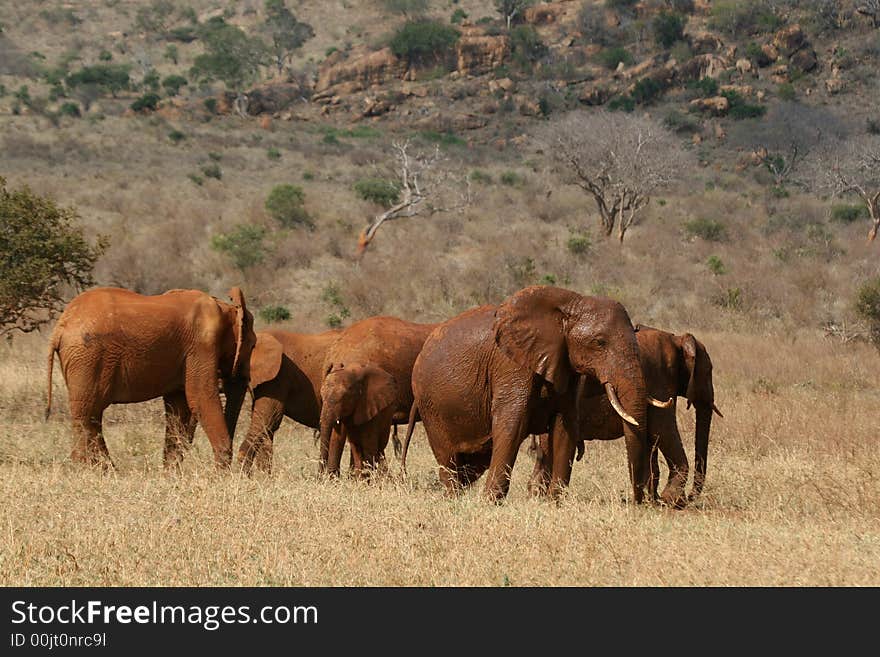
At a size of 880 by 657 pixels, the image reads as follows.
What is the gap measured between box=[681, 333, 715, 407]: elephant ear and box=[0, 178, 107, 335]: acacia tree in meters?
8.46

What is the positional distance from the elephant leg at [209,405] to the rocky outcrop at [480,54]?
208 feet

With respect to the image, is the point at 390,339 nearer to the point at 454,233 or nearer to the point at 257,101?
the point at 454,233

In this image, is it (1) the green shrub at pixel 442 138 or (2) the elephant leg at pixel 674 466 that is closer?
(2) the elephant leg at pixel 674 466

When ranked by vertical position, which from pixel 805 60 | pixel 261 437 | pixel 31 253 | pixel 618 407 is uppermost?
pixel 805 60

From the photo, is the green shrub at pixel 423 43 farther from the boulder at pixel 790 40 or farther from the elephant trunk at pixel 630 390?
the elephant trunk at pixel 630 390

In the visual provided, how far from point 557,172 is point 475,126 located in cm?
1564

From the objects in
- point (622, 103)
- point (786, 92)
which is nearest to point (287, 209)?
point (622, 103)

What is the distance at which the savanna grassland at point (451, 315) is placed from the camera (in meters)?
6.57

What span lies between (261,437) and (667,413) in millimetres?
4037

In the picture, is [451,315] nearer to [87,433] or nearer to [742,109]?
[87,433]

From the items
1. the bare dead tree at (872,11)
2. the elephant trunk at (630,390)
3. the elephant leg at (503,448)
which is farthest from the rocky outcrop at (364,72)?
the elephant trunk at (630,390)

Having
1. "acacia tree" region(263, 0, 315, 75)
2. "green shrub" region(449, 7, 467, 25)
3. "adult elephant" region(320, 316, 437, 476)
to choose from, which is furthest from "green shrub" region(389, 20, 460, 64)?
"adult elephant" region(320, 316, 437, 476)

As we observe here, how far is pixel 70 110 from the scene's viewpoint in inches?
2216

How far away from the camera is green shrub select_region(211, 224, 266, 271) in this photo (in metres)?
26.0
